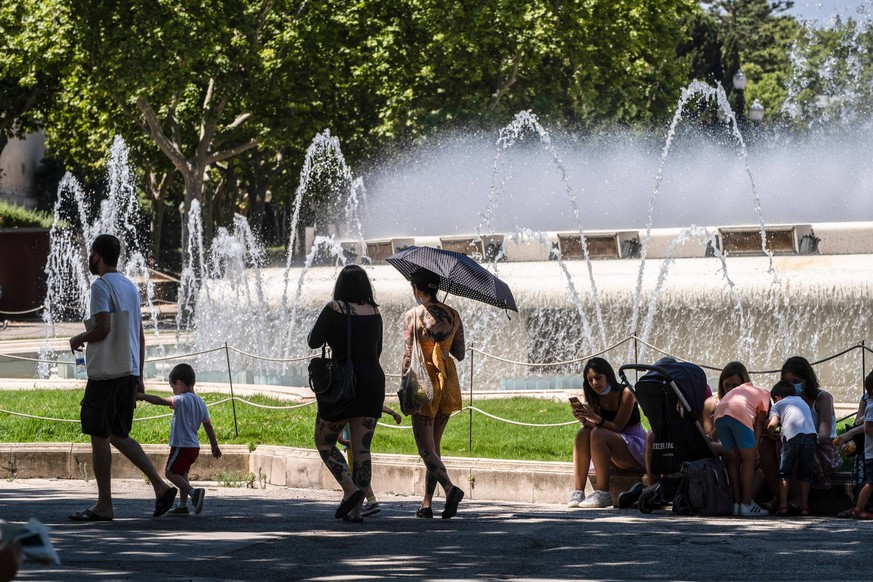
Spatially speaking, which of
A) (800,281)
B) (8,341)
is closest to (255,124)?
(8,341)

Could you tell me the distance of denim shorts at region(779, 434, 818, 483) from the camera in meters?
8.77

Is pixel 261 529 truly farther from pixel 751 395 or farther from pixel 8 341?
pixel 8 341

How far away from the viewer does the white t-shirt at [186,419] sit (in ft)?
29.0

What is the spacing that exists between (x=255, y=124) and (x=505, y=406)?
24.7 m

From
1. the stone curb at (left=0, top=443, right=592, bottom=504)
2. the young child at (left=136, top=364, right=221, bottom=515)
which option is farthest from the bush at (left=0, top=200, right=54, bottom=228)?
the young child at (left=136, top=364, right=221, bottom=515)

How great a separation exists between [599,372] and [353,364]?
1848 mm

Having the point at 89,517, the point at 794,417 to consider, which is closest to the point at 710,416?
the point at 794,417

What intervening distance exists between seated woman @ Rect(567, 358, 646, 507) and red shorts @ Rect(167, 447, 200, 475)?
233 centimetres

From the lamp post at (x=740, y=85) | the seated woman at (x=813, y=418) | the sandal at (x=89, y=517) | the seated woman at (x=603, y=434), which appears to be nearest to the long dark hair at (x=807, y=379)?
the seated woman at (x=813, y=418)

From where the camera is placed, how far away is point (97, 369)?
26.0 feet

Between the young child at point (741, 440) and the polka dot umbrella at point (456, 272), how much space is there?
4.68 feet

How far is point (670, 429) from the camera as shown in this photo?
8922 millimetres

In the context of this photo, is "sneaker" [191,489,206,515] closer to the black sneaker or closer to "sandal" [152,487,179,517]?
"sandal" [152,487,179,517]

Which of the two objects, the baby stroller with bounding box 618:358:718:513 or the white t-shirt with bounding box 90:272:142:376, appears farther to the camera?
the baby stroller with bounding box 618:358:718:513
